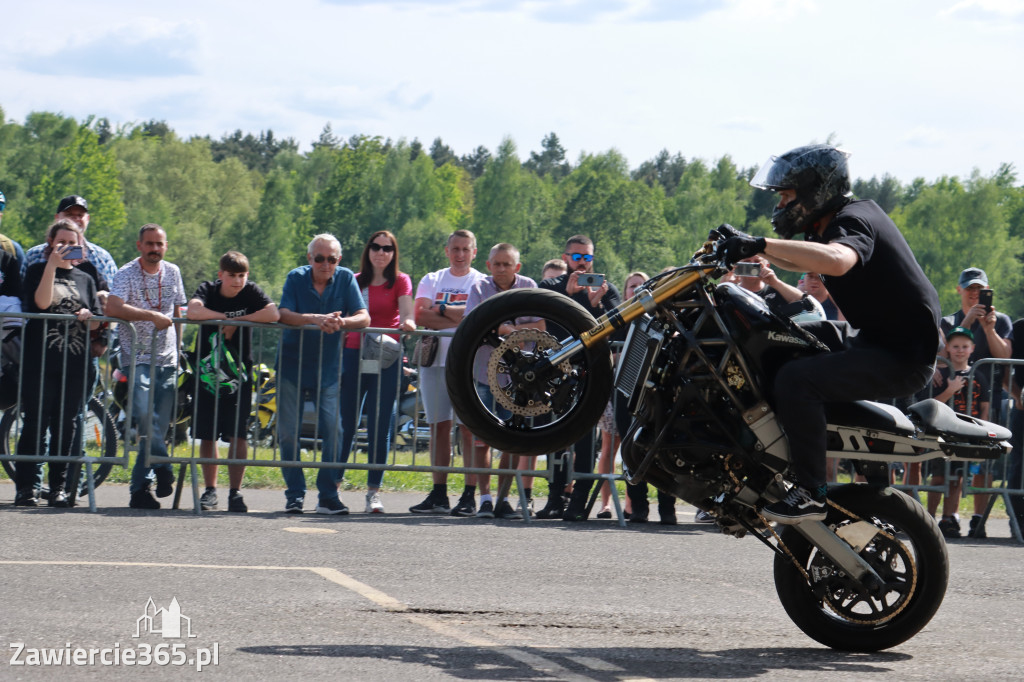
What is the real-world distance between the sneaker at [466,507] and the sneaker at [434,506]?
0.40ft

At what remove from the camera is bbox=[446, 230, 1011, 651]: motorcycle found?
5.79 metres

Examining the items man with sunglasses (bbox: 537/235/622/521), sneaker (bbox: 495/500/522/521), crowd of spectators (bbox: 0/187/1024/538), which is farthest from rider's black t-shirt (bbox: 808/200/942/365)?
sneaker (bbox: 495/500/522/521)

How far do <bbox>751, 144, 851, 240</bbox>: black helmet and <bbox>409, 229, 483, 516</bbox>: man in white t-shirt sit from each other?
16.8ft

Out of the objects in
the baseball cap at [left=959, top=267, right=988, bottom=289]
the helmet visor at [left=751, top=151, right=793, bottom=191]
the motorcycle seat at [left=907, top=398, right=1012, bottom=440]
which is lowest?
the motorcycle seat at [left=907, top=398, right=1012, bottom=440]

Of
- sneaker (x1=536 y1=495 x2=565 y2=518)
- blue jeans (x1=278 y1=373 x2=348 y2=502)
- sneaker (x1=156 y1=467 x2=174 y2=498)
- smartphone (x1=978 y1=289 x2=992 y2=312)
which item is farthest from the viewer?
smartphone (x1=978 y1=289 x2=992 y2=312)

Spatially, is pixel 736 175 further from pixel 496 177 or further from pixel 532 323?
pixel 532 323

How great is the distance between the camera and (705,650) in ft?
19.0

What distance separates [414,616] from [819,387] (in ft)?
6.98

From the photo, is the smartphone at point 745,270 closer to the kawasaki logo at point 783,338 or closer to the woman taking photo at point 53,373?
the kawasaki logo at point 783,338

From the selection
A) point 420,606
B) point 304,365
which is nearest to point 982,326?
point 304,365

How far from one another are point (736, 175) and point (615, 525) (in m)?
155

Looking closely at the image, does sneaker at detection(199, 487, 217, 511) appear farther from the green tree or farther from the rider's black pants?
the green tree

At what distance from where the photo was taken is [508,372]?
6.14 metres

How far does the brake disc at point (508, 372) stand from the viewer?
6.12 metres
